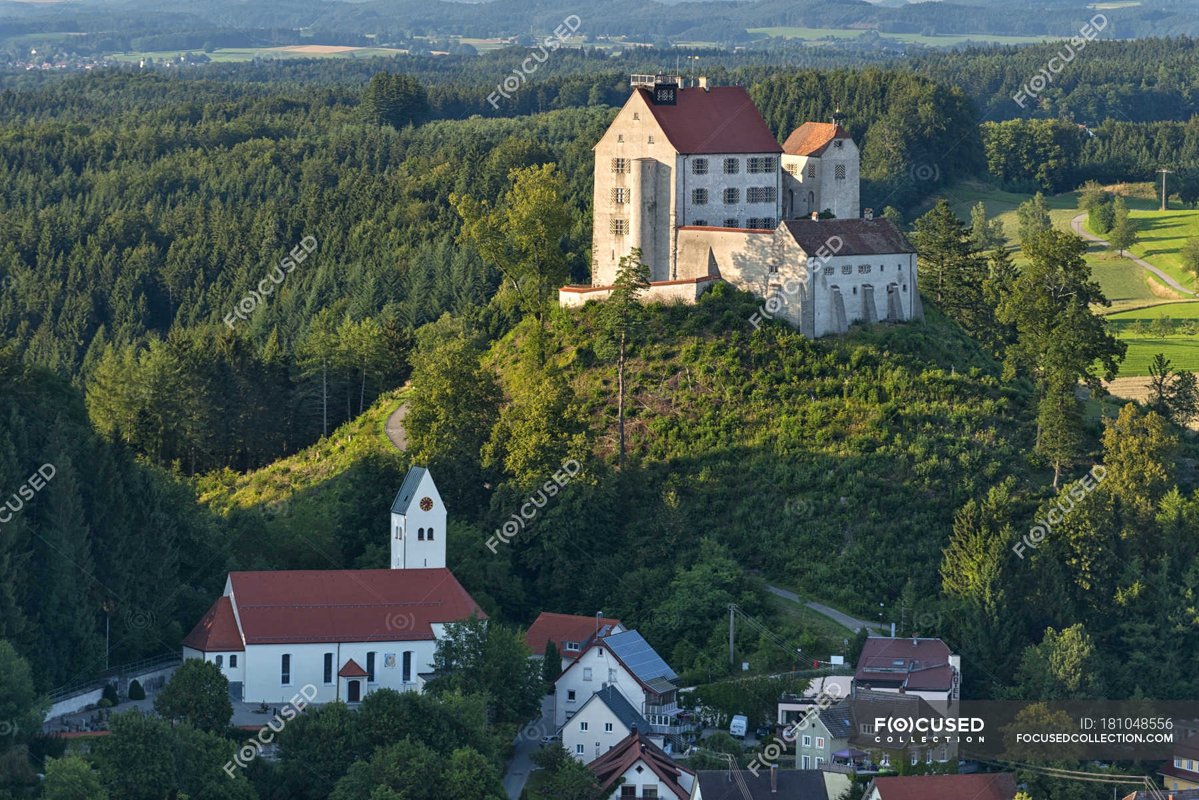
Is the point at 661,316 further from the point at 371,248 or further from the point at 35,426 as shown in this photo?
the point at 371,248

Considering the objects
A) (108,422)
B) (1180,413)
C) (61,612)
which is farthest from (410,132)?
(61,612)

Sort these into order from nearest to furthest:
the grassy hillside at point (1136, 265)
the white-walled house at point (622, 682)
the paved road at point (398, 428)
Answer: the white-walled house at point (622, 682)
the paved road at point (398, 428)
the grassy hillside at point (1136, 265)

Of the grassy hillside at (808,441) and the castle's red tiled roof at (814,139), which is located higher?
the castle's red tiled roof at (814,139)

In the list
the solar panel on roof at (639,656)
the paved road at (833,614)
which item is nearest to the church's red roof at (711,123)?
the paved road at (833,614)

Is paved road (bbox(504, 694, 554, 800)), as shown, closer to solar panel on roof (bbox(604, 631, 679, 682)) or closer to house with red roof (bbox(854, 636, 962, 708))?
solar panel on roof (bbox(604, 631, 679, 682))

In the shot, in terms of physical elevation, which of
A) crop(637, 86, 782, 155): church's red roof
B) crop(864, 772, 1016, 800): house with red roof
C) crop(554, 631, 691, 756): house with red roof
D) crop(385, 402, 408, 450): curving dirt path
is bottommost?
crop(864, 772, 1016, 800): house with red roof

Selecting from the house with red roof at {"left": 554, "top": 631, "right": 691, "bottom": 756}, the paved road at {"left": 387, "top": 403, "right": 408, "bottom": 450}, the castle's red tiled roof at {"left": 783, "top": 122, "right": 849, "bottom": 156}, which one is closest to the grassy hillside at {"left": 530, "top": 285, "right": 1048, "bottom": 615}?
the paved road at {"left": 387, "top": 403, "right": 408, "bottom": 450}

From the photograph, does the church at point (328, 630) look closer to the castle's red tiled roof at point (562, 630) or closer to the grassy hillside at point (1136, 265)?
the castle's red tiled roof at point (562, 630)

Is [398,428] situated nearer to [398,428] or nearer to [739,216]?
[398,428]
